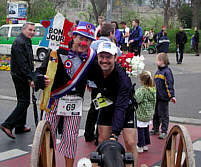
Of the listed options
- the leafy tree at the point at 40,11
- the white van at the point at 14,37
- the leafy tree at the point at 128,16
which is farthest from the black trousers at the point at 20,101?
the leafy tree at the point at 128,16

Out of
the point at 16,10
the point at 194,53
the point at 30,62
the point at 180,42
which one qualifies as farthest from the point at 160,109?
the point at 194,53

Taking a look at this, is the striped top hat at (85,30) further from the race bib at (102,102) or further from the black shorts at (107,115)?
the black shorts at (107,115)

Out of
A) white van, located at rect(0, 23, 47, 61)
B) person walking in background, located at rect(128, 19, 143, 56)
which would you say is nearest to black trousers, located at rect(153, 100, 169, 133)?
person walking in background, located at rect(128, 19, 143, 56)

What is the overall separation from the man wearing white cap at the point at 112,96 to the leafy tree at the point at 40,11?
83.8ft

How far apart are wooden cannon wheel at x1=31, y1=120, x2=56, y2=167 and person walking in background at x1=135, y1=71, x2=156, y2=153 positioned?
2443mm

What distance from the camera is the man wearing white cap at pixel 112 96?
390cm

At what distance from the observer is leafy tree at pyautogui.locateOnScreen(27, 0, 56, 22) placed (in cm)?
2988

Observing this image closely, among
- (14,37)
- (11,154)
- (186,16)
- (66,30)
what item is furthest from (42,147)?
(186,16)

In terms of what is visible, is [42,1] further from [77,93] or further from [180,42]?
[77,93]

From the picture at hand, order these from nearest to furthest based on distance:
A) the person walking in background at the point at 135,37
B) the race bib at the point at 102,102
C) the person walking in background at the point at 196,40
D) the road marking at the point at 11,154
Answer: the race bib at the point at 102,102, the road marking at the point at 11,154, the person walking in background at the point at 135,37, the person walking in background at the point at 196,40

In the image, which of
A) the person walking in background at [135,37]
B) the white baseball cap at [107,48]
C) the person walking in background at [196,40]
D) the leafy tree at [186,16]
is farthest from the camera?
the leafy tree at [186,16]

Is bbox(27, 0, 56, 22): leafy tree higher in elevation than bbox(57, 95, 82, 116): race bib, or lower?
higher

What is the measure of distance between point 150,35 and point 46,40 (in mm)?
25667

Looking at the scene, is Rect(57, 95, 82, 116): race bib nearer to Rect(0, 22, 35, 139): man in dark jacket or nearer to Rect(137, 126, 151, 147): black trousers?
Rect(137, 126, 151, 147): black trousers
